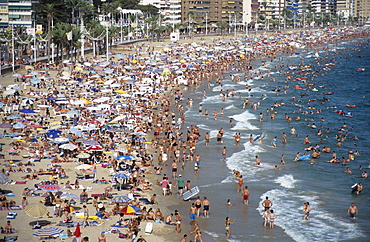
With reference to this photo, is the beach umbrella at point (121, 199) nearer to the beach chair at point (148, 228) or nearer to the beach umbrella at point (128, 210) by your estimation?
the beach umbrella at point (128, 210)

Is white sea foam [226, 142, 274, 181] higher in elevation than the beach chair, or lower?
higher

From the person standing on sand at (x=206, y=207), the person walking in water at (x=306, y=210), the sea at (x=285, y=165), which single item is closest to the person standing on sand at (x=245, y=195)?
the sea at (x=285, y=165)

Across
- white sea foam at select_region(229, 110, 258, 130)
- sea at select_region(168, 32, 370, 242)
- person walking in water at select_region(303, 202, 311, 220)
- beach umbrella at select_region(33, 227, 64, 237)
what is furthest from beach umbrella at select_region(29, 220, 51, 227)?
white sea foam at select_region(229, 110, 258, 130)

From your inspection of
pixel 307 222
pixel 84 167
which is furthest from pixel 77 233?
pixel 307 222

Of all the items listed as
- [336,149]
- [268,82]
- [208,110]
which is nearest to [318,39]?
[268,82]

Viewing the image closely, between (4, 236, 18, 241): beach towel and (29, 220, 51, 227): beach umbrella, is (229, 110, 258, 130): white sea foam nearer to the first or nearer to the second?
(29, 220, 51, 227): beach umbrella

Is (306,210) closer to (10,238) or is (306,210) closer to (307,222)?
(307,222)
